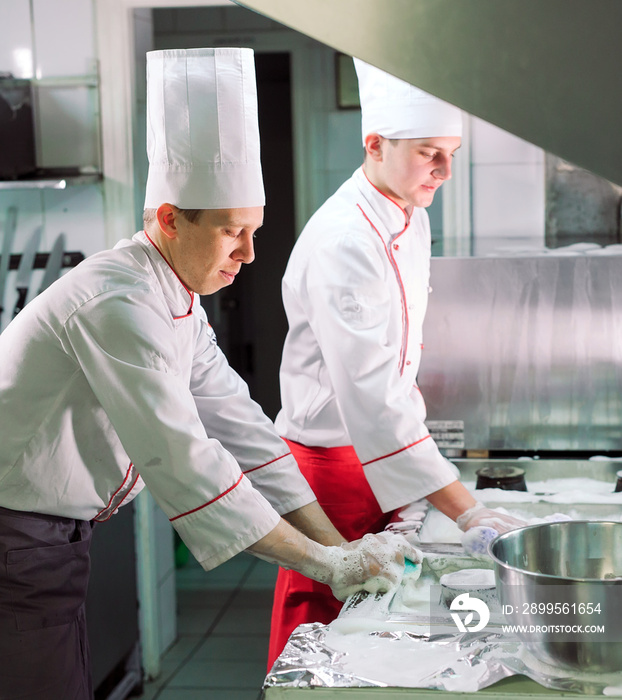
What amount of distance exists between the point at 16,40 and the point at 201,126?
72.4 inches

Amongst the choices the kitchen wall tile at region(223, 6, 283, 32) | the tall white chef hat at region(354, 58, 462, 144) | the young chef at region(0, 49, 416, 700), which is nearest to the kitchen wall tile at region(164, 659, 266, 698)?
the young chef at region(0, 49, 416, 700)

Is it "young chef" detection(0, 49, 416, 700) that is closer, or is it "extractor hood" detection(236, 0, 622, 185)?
"extractor hood" detection(236, 0, 622, 185)

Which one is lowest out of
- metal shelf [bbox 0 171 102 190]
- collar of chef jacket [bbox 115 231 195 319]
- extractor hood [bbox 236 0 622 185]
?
collar of chef jacket [bbox 115 231 195 319]

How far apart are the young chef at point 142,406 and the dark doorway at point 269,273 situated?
139 inches

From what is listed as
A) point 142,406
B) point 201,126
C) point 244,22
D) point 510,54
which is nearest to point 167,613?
point 142,406

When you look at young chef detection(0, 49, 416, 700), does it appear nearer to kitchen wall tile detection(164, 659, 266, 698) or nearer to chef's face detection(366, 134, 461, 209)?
chef's face detection(366, 134, 461, 209)

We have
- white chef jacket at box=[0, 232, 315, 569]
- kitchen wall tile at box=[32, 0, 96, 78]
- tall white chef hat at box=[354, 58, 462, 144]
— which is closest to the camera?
white chef jacket at box=[0, 232, 315, 569]

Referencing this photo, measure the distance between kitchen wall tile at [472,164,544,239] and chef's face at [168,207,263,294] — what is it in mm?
1374

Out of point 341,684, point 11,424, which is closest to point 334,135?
point 11,424

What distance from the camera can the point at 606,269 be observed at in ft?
6.90

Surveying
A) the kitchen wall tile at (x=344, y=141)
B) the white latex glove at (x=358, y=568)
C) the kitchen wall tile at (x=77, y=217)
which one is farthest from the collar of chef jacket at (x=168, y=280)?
the kitchen wall tile at (x=344, y=141)

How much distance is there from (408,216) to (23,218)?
5.16 feet

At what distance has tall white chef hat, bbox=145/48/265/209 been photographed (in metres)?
1.34

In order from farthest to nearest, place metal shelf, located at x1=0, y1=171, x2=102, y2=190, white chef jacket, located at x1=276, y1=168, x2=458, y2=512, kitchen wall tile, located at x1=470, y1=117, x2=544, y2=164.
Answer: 1. metal shelf, located at x1=0, y1=171, x2=102, y2=190
2. kitchen wall tile, located at x1=470, y1=117, x2=544, y2=164
3. white chef jacket, located at x1=276, y1=168, x2=458, y2=512
